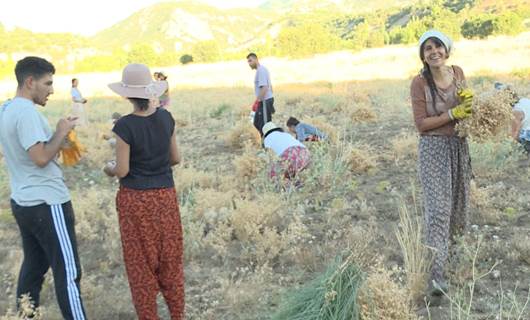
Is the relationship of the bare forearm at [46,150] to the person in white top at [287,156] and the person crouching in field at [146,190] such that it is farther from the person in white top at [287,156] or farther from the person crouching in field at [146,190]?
the person in white top at [287,156]

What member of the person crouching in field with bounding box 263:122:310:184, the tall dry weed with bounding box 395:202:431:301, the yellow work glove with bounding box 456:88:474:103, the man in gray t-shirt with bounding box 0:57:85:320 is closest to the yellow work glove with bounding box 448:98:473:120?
the yellow work glove with bounding box 456:88:474:103

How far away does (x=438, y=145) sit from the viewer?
10.3 ft

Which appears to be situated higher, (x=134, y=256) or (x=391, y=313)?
(x=134, y=256)

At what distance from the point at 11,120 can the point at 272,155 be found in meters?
3.77

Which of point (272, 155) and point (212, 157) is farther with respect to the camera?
point (212, 157)

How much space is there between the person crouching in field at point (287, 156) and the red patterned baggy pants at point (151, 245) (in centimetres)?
280

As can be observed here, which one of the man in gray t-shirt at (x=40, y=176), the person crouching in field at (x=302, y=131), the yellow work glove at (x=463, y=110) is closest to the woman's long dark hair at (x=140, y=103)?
the man in gray t-shirt at (x=40, y=176)

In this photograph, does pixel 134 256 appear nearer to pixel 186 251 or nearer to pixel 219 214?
pixel 186 251

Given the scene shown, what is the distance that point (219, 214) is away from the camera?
16.2ft

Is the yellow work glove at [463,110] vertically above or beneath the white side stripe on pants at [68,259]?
above

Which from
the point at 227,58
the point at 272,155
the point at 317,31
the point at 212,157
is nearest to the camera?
the point at 272,155

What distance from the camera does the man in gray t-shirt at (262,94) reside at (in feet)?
24.3

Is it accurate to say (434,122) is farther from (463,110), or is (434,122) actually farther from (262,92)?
(262,92)

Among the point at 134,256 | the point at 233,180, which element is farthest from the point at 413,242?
the point at 233,180
